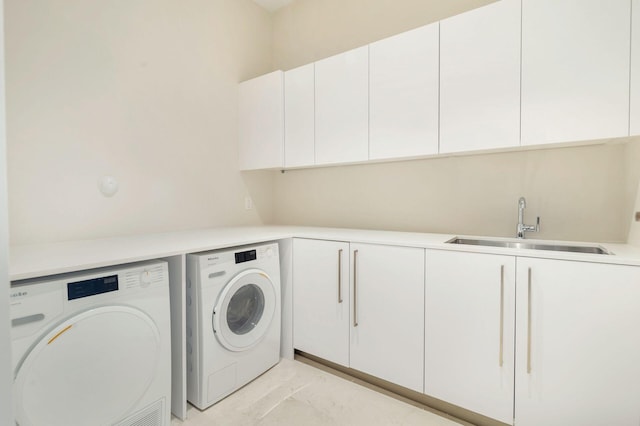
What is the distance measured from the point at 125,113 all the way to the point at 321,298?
67.9 inches

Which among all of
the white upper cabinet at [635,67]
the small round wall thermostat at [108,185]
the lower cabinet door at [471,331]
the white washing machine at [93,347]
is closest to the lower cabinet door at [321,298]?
the lower cabinet door at [471,331]

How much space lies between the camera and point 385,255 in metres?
1.78

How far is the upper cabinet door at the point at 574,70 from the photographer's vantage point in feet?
4.52

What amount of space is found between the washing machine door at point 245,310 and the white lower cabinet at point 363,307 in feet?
0.78

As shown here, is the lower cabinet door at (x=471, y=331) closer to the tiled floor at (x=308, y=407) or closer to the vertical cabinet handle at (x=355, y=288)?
the tiled floor at (x=308, y=407)

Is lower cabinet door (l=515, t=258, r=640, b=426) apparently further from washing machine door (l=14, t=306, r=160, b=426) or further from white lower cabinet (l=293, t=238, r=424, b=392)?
washing machine door (l=14, t=306, r=160, b=426)

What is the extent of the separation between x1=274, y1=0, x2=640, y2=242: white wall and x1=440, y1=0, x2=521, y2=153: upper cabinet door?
35cm

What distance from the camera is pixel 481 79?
1.67 meters

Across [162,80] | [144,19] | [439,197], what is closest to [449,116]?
[439,197]

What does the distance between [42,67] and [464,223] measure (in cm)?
260

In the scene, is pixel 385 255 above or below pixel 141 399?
above

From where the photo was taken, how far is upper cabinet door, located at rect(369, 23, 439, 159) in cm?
183

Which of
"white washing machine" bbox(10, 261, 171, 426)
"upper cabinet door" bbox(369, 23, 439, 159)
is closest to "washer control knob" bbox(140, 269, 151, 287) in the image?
"white washing machine" bbox(10, 261, 171, 426)

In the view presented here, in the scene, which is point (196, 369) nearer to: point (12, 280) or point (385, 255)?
point (12, 280)
